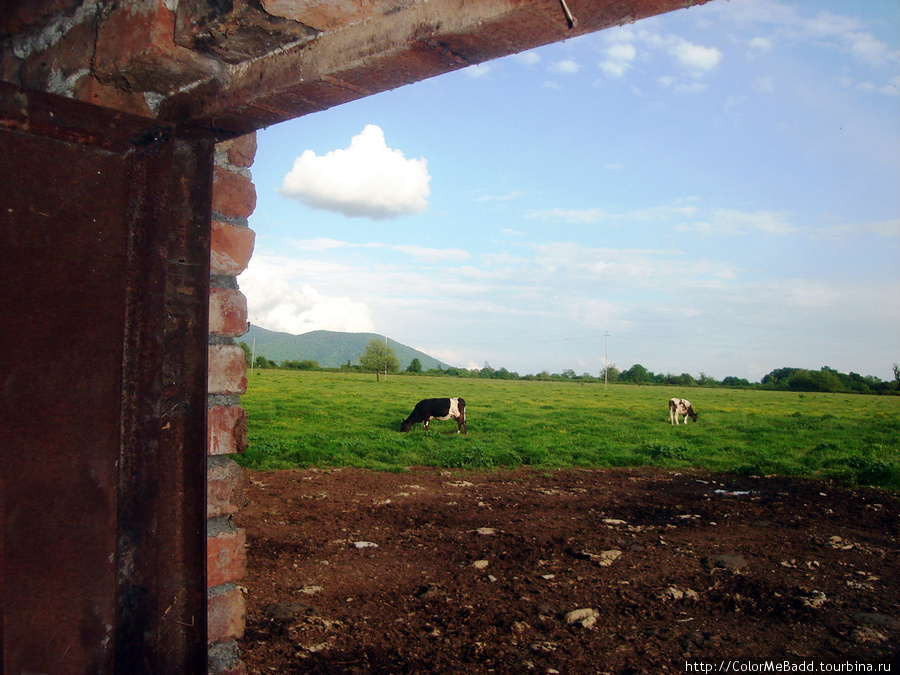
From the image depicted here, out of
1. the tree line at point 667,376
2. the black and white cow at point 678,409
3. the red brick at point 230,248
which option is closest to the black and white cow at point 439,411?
the black and white cow at point 678,409

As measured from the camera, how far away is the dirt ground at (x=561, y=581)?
9.50 feet

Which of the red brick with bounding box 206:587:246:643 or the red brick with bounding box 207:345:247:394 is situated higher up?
the red brick with bounding box 207:345:247:394

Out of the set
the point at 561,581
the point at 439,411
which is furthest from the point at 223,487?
the point at 439,411

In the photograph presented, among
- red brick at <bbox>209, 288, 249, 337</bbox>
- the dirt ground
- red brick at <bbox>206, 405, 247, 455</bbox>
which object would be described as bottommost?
the dirt ground

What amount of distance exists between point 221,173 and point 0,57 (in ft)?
2.28

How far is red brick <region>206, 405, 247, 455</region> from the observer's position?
1959mm

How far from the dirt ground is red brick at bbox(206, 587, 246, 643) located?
2.73 ft

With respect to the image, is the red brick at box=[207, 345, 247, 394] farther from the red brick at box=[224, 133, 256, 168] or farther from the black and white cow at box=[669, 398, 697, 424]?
the black and white cow at box=[669, 398, 697, 424]

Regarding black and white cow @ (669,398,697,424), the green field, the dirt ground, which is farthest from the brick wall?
black and white cow @ (669,398,697,424)

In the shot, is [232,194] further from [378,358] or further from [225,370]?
A: [378,358]

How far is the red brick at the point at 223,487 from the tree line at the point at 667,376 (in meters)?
40.3

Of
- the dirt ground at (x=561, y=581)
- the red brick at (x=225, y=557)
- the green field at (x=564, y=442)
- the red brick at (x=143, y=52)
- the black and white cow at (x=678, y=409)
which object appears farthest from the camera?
the black and white cow at (x=678, y=409)

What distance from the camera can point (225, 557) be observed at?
1969 millimetres

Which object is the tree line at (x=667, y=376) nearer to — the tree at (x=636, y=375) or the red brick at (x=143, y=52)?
the tree at (x=636, y=375)
